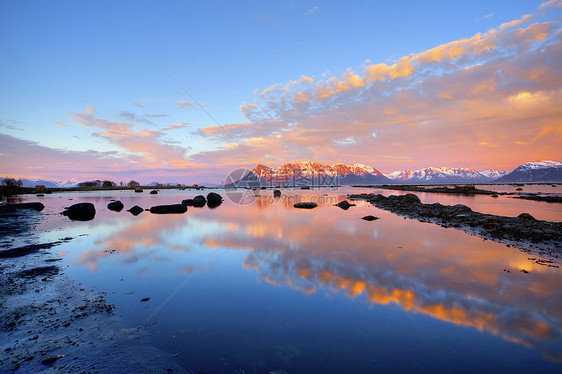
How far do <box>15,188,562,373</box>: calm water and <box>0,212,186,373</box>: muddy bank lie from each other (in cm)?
50

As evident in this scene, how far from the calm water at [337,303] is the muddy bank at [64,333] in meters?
0.50

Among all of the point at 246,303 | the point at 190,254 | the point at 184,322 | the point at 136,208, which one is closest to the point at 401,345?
the point at 246,303

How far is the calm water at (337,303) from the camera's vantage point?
5941 mm

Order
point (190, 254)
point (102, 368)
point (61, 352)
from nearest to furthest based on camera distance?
1. point (102, 368)
2. point (61, 352)
3. point (190, 254)

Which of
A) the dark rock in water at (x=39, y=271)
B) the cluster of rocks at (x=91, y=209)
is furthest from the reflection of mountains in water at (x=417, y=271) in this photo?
the cluster of rocks at (x=91, y=209)

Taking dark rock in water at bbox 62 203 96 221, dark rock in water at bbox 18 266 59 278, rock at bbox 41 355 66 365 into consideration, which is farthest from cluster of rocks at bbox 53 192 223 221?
rock at bbox 41 355 66 365

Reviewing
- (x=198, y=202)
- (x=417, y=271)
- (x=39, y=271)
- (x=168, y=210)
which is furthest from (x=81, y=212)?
(x=417, y=271)

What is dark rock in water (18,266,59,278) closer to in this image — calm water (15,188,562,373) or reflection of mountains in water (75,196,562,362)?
calm water (15,188,562,373)

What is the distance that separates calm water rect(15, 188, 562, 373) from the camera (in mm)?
5941

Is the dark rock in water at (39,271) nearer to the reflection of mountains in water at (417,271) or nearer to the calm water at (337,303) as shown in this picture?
the calm water at (337,303)

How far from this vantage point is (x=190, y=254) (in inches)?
630

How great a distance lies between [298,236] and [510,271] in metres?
13.2

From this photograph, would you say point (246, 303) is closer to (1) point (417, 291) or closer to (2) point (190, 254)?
(1) point (417, 291)

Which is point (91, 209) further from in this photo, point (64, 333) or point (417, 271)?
point (417, 271)
